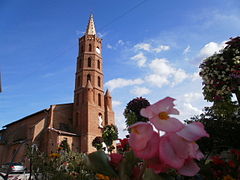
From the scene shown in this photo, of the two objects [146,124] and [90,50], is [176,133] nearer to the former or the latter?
[146,124]

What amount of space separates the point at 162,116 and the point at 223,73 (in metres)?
4.16

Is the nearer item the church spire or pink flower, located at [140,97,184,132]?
pink flower, located at [140,97,184,132]

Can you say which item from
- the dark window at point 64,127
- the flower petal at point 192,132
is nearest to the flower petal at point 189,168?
the flower petal at point 192,132

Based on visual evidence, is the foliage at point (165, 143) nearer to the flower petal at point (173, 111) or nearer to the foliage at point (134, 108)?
the flower petal at point (173, 111)

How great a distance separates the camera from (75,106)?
34.9 m

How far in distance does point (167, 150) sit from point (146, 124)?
12 centimetres

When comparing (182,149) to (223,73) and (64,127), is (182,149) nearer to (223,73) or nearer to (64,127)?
(223,73)

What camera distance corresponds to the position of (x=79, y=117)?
1309 inches

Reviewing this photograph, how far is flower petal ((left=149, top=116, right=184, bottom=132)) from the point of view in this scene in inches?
27.7

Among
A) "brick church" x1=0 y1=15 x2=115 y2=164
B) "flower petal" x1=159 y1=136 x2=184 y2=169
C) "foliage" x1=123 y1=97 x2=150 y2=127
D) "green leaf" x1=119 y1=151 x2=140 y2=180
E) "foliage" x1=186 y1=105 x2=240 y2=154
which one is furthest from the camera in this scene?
"brick church" x1=0 y1=15 x2=115 y2=164

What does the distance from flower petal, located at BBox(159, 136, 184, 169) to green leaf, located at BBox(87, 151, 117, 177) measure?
0.29m

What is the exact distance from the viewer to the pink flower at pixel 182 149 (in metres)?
0.66

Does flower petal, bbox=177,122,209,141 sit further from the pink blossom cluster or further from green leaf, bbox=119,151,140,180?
green leaf, bbox=119,151,140,180

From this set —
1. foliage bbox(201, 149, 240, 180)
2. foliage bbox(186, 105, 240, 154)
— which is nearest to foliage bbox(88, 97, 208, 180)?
foliage bbox(201, 149, 240, 180)
